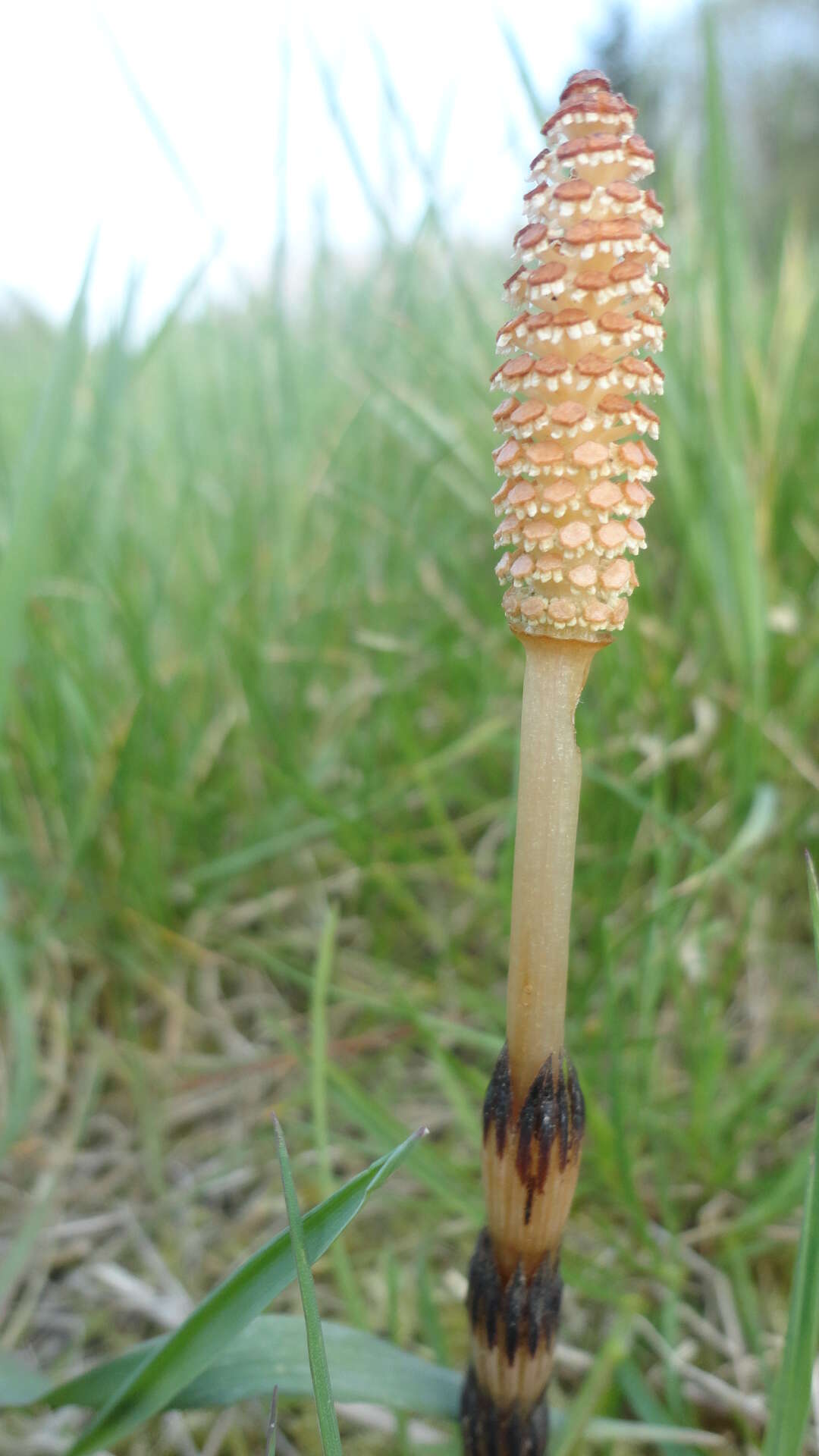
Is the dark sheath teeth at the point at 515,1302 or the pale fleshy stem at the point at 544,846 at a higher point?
the pale fleshy stem at the point at 544,846

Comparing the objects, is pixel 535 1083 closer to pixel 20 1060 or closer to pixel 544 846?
pixel 544 846

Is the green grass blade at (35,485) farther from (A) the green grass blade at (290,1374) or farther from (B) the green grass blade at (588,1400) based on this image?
(B) the green grass blade at (588,1400)

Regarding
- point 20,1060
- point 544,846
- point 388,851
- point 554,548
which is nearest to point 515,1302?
point 544,846

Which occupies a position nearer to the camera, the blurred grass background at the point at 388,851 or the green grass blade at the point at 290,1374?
the green grass blade at the point at 290,1374

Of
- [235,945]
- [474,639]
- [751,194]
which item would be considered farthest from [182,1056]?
[751,194]

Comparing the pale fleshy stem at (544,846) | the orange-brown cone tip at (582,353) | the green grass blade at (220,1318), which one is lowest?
the green grass blade at (220,1318)

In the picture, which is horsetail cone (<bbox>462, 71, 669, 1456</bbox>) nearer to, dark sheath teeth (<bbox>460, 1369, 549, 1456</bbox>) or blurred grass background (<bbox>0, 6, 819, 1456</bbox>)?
dark sheath teeth (<bbox>460, 1369, 549, 1456</bbox>)

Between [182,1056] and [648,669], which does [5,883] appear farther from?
[648,669]

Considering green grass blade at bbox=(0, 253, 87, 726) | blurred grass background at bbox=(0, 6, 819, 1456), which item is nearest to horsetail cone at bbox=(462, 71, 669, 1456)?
blurred grass background at bbox=(0, 6, 819, 1456)

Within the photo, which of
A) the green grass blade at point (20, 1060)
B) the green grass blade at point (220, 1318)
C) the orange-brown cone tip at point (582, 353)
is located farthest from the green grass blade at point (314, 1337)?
the green grass blade at point (20, 1060)
